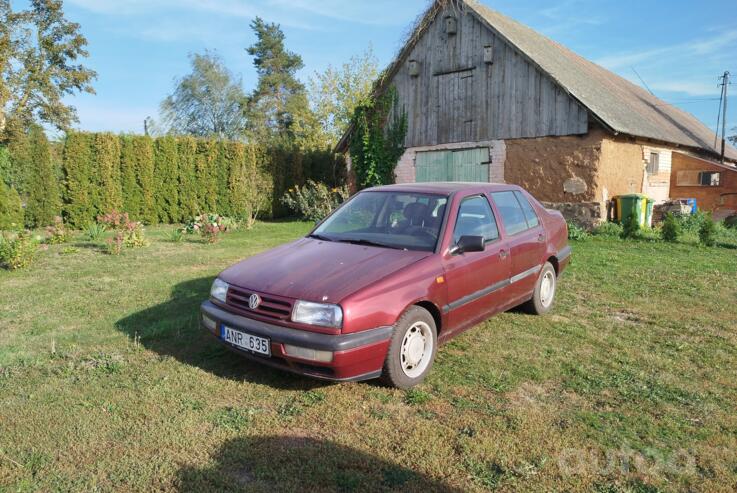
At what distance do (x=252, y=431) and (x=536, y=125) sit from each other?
470 inches

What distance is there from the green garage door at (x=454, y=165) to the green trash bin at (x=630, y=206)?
3.48 m

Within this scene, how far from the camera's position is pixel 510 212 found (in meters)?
5.12

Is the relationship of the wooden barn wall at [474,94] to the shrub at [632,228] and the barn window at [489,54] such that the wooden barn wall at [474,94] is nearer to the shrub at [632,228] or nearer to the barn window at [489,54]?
the barn window at [489,54]

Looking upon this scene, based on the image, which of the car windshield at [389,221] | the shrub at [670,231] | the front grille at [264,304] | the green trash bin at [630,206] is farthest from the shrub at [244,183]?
the front grille at [264,304]

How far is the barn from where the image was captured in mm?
12266

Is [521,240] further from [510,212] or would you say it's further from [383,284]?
[383,284]

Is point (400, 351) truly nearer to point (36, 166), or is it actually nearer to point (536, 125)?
point (536, 125)

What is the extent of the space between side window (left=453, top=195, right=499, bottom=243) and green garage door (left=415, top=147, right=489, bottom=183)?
9.18 metres

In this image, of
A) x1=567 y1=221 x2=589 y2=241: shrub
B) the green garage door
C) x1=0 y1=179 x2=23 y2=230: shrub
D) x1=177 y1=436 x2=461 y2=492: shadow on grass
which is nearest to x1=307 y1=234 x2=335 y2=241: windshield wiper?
x1=177 y1=436 x2=461 y2=492: shadow on grass

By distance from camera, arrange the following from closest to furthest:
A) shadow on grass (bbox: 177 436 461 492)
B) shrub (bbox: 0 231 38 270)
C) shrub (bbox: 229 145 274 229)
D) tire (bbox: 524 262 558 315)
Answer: shadow on grass (bbox: 177 436 461 492) → tire (bbox: 524 262 558 315) → shrub (bbox: 0 231 38 270) → shrub (bbox: 229 145 274 229)

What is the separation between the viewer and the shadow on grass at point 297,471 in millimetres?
2500

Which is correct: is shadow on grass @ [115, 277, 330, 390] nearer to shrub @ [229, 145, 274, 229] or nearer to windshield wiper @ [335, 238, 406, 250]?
windshield wiper @ [335, 238, 406, 250]

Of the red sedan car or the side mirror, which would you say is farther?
the side mirror

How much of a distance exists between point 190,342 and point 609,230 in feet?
34.8
